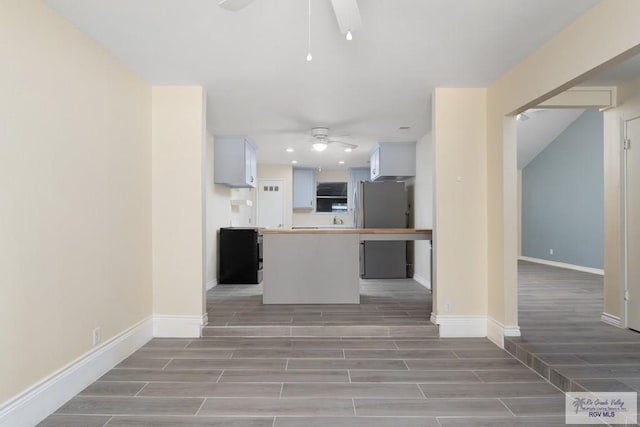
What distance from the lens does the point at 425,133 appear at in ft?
17.4

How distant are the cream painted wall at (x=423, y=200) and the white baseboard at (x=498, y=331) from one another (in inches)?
72.9

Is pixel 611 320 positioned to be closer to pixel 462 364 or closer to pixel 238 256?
pixel 462 364

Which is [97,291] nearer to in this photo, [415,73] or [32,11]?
Result: [32,11]

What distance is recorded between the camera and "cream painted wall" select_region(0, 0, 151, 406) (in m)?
1.91

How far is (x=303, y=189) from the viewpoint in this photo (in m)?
8.18

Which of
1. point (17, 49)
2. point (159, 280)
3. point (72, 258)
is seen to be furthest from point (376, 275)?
point (17, 49)

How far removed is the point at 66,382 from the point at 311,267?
2.63m

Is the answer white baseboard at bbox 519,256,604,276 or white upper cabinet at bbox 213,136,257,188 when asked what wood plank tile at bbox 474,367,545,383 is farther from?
white baseboard at bbox 519,256,604,276

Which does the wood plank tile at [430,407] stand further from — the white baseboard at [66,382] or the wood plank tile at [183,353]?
the white baseboard at [66,382]

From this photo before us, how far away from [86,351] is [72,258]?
69 centimetres

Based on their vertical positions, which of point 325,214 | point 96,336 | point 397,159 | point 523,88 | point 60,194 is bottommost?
point 96,336

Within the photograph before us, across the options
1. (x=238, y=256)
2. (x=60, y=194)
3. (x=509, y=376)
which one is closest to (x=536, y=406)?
(x=509, y=376)

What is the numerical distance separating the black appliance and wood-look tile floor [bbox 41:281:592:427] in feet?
6.58

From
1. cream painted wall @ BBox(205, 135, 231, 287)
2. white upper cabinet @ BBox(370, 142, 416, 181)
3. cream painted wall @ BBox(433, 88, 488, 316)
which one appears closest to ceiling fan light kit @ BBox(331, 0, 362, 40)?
cream painted wall @ BBox(433, 88, 488, 316)
